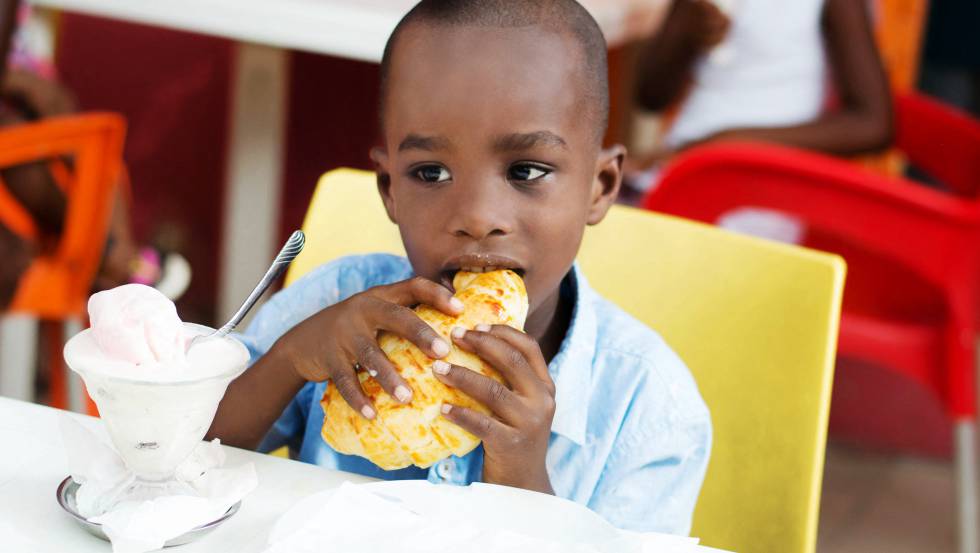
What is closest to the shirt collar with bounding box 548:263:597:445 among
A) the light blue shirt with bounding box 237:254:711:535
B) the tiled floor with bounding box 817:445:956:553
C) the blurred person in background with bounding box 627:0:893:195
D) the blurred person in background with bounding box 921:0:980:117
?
the light blue shirt with bounding box 237:254:711:535

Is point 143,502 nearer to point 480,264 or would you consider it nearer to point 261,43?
point 480,264

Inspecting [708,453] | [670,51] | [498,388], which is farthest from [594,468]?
[670,51]

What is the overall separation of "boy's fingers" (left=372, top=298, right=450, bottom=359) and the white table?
0.10 meters

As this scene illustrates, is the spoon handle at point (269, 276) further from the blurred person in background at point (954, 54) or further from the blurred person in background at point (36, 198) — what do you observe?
the blurred person in background at point (954, 54)

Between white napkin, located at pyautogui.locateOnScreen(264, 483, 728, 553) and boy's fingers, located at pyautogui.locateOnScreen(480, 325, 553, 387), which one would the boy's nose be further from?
white napkin, located at pyautogui.locateOnScreen(264, 483, 728, 553)

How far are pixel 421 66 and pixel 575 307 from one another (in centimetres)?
28

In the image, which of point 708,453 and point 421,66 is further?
point 708,453

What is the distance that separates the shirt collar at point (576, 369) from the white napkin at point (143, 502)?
0.34 meters

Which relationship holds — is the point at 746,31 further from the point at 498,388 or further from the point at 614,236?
the point at 498,388

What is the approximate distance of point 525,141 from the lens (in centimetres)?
89

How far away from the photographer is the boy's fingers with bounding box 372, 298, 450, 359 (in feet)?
2.56

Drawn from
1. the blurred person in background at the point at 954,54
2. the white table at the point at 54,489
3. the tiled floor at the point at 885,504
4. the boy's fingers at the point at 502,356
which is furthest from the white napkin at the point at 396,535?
the blurred person in background at the point at 954,54

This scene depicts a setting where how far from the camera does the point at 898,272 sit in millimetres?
2088

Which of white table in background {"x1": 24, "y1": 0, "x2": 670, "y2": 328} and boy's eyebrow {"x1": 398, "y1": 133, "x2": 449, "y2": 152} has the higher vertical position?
boy's eyebrow {"x1": 398, "y1": 133, "x2": 449, "y2": 152}
